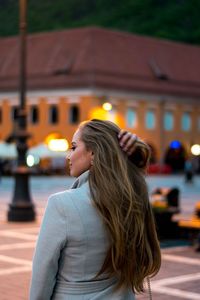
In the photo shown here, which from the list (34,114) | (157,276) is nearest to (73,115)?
(34,114)

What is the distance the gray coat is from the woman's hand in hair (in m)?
0.24

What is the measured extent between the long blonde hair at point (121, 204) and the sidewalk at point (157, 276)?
4.72m

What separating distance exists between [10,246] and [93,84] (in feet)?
162

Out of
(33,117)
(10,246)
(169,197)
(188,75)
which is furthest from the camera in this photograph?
(188,75)

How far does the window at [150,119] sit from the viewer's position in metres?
66.5

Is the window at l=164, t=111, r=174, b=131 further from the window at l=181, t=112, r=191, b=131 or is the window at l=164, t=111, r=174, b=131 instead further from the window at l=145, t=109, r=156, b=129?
the window at l=181, t=112, r=191, b=131

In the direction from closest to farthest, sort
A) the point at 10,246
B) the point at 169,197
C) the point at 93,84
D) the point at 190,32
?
the point at 10,246 < the point at 169,197 < the point at 93,84 < the point at 190,32

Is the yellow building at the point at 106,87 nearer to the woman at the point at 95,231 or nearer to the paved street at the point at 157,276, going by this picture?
the paved street at the point at 157,276

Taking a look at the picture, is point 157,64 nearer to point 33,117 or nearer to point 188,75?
point 188,75

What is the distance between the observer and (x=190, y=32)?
102 meters

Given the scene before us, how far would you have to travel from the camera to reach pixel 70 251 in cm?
303

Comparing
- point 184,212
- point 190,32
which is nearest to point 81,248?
point 184,212

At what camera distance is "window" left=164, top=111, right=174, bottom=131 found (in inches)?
2675

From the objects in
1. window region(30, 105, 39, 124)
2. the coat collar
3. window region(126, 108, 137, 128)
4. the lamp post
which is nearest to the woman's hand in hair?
the coat collar
